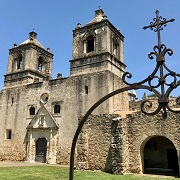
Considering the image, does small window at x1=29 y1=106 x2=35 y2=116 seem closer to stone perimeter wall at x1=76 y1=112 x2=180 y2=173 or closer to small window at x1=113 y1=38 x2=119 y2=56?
stone perimeter wall at x1=76 y1=112 x2=180 y2=173

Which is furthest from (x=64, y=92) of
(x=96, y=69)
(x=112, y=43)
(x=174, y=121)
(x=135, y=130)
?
(x=174, y=121)

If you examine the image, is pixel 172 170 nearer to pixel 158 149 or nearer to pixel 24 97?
pixel 158 149

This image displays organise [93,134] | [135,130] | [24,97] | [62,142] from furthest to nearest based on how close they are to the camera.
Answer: [24,97], [62,142], [93,134], [135,130]

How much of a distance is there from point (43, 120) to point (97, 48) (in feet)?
26.5

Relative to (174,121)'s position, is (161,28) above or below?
above

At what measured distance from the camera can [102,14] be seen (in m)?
22.8

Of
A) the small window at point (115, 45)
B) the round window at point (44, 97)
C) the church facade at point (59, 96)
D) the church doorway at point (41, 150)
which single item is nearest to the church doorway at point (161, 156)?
the church facade at point (59, 96)

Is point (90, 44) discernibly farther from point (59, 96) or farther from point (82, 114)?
point (82, 114)

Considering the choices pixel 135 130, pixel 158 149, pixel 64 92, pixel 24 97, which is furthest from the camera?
pixel 24 97

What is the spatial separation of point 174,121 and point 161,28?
30.2 ft

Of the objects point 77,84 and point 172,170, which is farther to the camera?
point 77,84

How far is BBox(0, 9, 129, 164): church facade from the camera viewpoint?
18.6m

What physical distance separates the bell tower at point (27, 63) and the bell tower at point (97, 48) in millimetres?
5328

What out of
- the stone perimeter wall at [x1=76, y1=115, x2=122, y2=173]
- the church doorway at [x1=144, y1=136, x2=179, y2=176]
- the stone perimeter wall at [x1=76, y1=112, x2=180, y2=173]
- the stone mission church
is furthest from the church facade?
the church doorway at [x1=144, y1=136, x2=179, y2=176]
